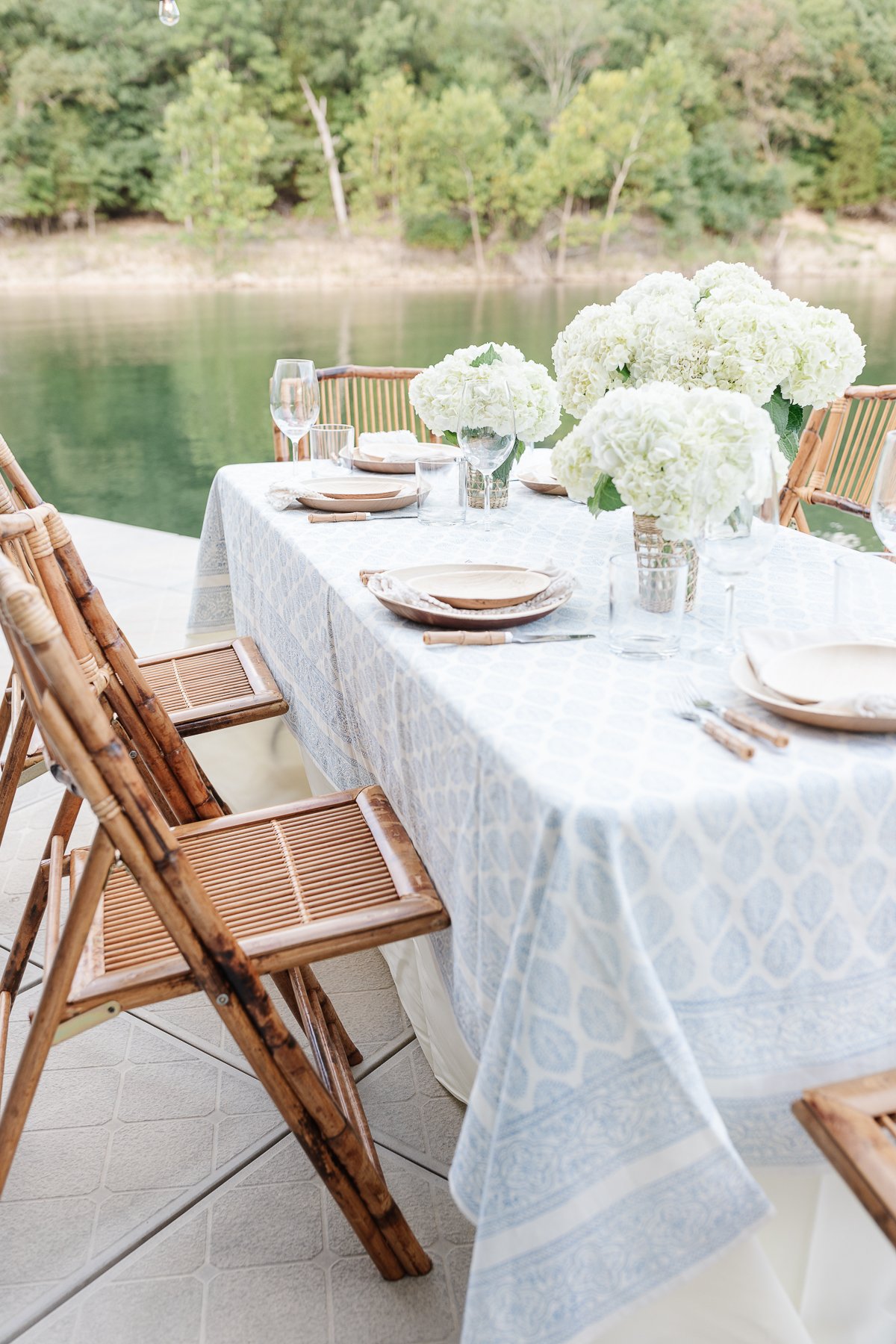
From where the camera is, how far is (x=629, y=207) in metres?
28.1

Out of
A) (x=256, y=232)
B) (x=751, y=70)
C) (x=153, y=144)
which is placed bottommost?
(x=256, y=232)

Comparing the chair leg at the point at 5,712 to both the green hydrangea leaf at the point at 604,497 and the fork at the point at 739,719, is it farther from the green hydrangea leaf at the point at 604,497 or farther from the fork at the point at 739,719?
the fork at the point at 739,719

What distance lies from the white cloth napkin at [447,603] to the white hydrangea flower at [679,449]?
16 centimetres

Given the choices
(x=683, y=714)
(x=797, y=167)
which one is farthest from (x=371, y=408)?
(x=797, y=167)

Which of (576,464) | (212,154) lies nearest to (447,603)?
(576,464)

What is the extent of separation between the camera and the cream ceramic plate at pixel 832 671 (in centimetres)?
94

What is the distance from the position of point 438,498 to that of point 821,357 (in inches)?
30.6

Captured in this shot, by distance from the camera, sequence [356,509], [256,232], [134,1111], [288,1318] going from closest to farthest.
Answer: [288,1318], [134,1111], [356,509], [256,232]

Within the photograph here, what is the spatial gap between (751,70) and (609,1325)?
3307 cm

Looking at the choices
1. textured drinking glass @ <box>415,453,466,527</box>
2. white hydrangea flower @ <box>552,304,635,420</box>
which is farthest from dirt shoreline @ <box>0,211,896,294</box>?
white hydrangea flower @ <box>552,304,635,420</box>

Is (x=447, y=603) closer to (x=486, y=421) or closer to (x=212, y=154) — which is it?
(x=486, y=421)

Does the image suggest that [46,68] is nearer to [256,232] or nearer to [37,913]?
[256,232]

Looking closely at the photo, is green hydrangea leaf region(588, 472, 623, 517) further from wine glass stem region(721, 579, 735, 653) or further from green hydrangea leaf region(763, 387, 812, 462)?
green hydrangea leaf region(763, 387, 812, 462)

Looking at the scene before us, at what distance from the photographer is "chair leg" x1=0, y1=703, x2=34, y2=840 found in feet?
5.02
